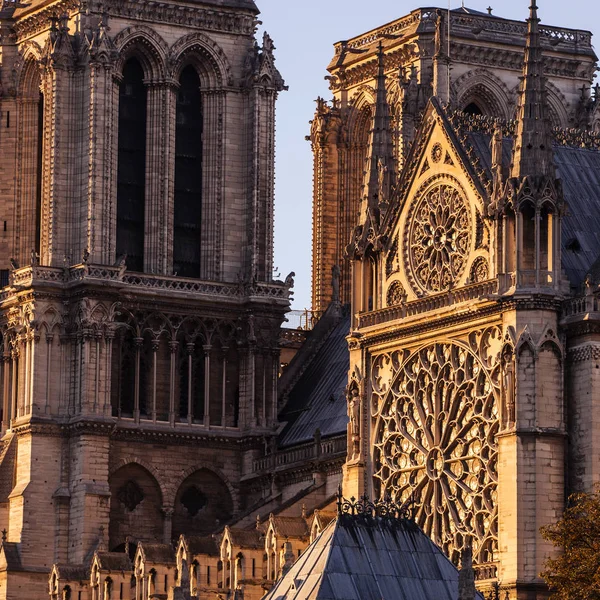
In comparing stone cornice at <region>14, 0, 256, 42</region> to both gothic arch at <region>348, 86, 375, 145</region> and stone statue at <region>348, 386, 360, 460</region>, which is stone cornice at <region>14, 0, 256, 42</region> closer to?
gothic arch at <region>348, 86, 375, 145</region>

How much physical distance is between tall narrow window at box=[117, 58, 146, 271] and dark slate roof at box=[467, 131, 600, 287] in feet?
73.1

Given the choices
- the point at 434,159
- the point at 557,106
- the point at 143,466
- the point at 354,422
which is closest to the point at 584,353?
the point at 434,159

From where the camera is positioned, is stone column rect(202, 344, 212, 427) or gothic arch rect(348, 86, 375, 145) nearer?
stone column rect(202, 344, 212, 427)

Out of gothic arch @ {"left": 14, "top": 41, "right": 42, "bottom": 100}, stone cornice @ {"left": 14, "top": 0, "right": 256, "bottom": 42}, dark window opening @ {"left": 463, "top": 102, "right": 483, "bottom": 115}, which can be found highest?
stone cornice @ {"left": 14, "top": 0, "right": 256, "bottom": 42}

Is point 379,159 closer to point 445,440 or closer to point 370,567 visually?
point 445,440

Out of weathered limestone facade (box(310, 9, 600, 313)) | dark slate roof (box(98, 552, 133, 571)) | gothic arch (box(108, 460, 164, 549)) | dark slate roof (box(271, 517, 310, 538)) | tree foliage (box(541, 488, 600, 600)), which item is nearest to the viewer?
tree foliage (box(541, 488, 600, 600))

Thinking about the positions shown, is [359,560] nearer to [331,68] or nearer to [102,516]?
[102,516]

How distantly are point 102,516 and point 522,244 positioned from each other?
81.7ft

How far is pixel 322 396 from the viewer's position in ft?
350

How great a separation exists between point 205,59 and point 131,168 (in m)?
4.87

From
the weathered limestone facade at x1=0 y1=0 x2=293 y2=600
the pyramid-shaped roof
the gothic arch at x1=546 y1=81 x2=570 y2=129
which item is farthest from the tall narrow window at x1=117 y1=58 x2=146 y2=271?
the pyramid-shaped roof

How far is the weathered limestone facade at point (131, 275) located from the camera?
104438 mm

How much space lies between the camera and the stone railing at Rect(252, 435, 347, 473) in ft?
332

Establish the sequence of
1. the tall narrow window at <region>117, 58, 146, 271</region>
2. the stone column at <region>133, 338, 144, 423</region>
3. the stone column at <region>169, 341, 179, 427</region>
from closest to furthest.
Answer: the stone column at <region>133, 338, 144, 423</region>, the stone column at <region>169, 341, 179, 427</region>, the tall narrow window at <region>117, 58, 146, 271</region>
